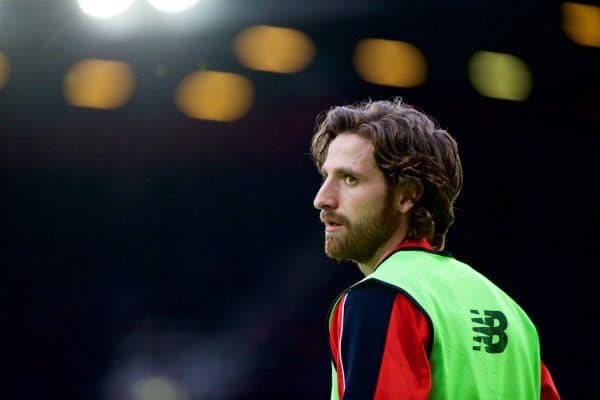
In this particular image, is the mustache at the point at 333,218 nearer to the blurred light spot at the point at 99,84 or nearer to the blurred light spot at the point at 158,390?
the blurred light spot at the point at 158,390

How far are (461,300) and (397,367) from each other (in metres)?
0.23

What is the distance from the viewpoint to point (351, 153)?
5.69 feet

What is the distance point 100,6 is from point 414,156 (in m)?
3.01

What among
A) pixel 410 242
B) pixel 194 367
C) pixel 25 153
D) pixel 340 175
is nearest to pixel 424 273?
pixel 410 242

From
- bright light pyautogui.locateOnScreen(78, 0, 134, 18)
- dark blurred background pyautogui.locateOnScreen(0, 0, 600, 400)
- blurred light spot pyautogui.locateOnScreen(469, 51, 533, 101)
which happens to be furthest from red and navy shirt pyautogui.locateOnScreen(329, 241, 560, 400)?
blurred light spot pyautogui.locateOnScreen(469, 51, 533, 101)

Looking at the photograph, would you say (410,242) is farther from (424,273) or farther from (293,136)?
(293,136)

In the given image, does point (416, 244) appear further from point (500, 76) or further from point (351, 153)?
point (500, 76)

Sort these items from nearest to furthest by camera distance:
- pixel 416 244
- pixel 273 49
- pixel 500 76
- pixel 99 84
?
1. pixel 416 244
2. pixel 99 84
3. pixel 273 49
4. pixel 500 76

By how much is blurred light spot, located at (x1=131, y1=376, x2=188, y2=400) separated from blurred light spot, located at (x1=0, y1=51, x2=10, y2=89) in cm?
159

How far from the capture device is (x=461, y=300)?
4.98ft

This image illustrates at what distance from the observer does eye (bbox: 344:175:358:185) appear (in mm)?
1691

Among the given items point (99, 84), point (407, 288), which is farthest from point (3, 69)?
point (407, 288)

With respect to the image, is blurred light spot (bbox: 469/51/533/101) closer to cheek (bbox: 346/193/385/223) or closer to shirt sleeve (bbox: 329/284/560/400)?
cheek (bbox: 346/193/385/223)

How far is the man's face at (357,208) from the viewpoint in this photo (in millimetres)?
1670
